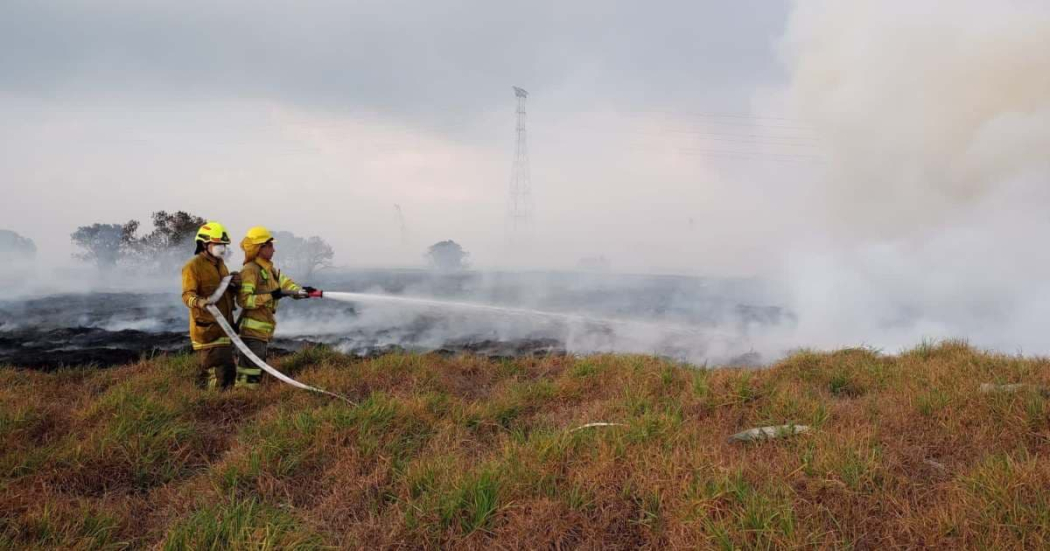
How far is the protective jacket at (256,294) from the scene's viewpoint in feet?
23.5

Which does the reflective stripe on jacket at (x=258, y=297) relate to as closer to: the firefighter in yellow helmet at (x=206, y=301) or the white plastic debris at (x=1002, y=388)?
the firefighter in yellow helmet at (x=206, y=301)

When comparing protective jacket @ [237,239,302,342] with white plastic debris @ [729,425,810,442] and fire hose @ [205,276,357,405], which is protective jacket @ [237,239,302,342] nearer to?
fire hose @ [205,276,357,405]

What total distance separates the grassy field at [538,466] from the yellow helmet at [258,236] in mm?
2043

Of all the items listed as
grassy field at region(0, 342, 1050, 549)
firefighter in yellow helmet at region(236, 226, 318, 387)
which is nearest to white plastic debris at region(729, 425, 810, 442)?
grassy field at region(0, 342, 1050, 549)

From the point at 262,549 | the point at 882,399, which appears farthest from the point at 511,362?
the point at 262,549

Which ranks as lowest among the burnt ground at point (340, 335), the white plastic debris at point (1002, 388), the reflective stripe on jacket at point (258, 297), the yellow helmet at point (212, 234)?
the burnt ground at point (340, 335)

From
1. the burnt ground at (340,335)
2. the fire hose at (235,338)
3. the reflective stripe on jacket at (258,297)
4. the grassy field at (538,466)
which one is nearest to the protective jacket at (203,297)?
the fire hose at (235,338)

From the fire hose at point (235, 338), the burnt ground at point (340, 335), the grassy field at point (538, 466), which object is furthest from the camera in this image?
the burnt ground at point (340, 335)

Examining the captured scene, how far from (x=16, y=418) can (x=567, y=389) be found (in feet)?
19.8

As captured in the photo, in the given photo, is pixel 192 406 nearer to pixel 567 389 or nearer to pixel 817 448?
pixel 567 389

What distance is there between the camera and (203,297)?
6.93 metres

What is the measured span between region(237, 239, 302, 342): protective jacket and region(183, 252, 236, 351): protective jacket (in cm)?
29

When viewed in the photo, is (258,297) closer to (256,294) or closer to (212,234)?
(256,294)

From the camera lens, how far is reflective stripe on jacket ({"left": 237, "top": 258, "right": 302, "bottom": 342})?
716 centimetres
